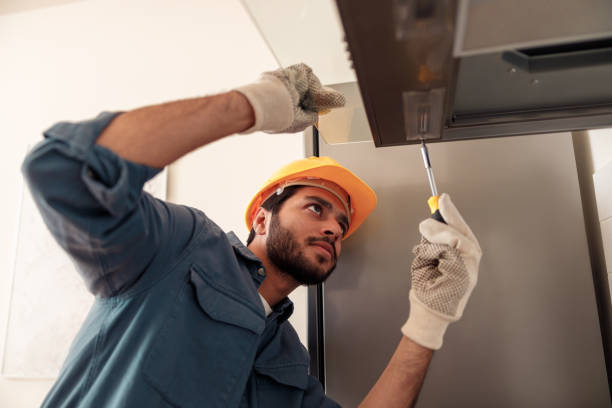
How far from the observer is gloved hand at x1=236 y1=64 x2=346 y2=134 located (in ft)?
2.07

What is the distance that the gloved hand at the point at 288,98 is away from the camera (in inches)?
24.8

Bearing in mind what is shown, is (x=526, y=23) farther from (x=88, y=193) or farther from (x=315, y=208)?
(x=315, y=208)

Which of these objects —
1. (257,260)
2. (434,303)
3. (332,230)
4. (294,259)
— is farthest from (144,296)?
(434,303)

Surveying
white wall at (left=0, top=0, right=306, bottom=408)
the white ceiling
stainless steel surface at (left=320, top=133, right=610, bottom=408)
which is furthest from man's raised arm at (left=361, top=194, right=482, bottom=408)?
the white ceiling

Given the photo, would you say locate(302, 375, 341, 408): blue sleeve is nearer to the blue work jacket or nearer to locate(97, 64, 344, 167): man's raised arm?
the blue work jacket

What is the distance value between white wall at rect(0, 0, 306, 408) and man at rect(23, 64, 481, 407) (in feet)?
0.75

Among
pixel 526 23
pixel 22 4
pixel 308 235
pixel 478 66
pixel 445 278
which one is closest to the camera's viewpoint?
pixel 526 23

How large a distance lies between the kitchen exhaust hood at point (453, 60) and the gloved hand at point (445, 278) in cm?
22

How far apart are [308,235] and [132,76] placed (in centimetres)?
107

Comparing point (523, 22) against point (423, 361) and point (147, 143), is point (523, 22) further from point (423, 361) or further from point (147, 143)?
point (423, 361)

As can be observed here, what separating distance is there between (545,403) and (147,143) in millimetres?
1128

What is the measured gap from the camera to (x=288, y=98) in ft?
2.24

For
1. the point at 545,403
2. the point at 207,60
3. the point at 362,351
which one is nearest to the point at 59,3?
the point at 207,60

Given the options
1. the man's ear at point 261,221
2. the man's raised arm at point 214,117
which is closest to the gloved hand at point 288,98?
the man's raised arm at point 214,117
